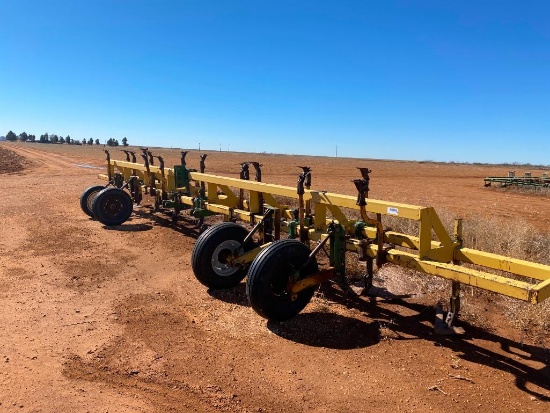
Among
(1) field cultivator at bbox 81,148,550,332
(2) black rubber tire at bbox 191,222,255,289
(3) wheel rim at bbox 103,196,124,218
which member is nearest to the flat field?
(2) black rubber tire at bbox 191,222,255,289

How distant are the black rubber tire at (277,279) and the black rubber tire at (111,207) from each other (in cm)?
595

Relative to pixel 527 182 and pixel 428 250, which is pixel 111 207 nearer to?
pixel 428 250

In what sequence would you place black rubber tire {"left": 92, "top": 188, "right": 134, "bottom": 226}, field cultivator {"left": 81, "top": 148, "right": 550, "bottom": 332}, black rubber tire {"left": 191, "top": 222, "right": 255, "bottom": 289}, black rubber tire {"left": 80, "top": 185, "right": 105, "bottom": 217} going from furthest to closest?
black rubber tire {"left": 80, "top": 185, "right": 105, "bottom": 217} < black rubber tire {"left": 92, "top": 188, "right": 134, "bottom": 226} < black rubber tire {"left": 191, "top": 222, "right": 255, "bottom": 289} < field cultivator {"left": 81, "top": 148, "right": 550, "bottom": 332}

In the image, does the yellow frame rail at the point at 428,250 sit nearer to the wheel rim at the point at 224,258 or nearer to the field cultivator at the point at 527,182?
the wheel rim at the point at 224,258

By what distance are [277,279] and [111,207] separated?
6.24 m

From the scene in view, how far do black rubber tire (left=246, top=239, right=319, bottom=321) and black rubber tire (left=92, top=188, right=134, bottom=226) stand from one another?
5.95 m

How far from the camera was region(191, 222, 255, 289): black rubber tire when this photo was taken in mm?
5430

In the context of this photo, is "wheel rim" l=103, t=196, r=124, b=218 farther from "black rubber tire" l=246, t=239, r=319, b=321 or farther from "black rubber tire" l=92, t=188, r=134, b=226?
"black rubber tire" l=246, t=239, r=319, b=321

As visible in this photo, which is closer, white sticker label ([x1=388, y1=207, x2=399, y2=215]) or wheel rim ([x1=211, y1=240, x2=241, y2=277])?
white sticker label ([x1=388, y1=207, x2=399, y2=215])

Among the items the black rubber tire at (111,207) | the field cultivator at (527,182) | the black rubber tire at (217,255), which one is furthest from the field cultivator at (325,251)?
the field cultivator at (527,182)

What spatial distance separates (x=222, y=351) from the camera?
4.07 meters

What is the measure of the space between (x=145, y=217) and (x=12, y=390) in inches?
295

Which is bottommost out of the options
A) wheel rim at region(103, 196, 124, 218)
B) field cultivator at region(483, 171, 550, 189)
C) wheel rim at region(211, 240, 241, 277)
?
wheel rim at region(211, 240, 241, 277)

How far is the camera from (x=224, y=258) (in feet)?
18.5
